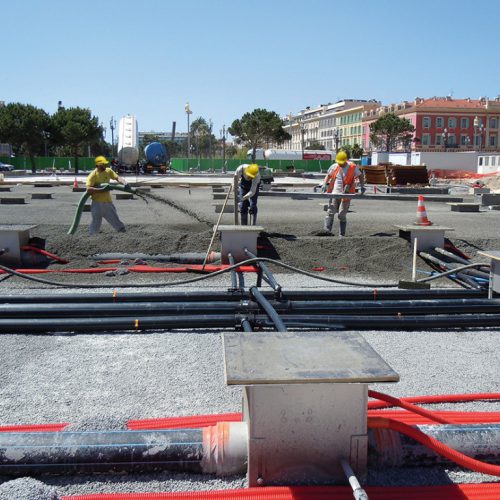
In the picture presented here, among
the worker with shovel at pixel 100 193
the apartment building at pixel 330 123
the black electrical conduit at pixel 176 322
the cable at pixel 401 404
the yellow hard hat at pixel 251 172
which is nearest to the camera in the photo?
the cable at pixel 401 404

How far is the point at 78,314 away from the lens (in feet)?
19.4

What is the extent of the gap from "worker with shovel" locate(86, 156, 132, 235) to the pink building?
92.0 metres

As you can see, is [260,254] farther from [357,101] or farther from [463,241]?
[357,101]

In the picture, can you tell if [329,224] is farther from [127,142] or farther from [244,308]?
[127,142]

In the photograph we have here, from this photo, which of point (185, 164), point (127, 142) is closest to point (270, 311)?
point (127, 142)

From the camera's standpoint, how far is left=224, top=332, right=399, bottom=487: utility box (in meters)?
2.81

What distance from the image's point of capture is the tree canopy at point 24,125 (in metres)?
64.0

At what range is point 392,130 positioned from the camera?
93688 millimetres

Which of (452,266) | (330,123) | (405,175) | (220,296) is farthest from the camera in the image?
(330,123)

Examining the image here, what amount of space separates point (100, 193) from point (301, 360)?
903 centimetres

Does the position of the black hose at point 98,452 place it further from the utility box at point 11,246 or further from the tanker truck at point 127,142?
the tanker truck at point 127,142

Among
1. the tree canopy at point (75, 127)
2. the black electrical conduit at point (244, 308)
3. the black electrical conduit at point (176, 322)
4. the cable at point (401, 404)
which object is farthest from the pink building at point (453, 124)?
the cable at point (401, 404)

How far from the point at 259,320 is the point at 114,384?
5.19ft

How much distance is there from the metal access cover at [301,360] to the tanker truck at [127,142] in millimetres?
48805
